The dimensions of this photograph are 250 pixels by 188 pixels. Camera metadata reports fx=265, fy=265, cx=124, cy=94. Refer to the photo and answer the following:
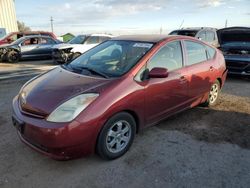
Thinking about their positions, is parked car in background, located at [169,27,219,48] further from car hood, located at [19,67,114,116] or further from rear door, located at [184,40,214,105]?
car hood, located at [19,67,114,116]

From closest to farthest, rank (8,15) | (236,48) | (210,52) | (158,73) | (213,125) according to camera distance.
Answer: (158,73)
(213,125)
(210,52)
(236,48)
(8,15)

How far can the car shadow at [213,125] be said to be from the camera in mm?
4215

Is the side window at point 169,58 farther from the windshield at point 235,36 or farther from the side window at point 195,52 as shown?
the windshield at point 235,36

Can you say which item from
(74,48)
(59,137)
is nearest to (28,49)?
(74,48)

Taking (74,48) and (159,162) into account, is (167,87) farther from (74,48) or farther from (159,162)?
(74,48)

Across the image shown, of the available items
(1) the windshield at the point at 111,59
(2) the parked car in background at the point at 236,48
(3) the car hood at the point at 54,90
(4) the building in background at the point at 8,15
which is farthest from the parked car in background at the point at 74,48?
(4) the building in background at the point at 8,15

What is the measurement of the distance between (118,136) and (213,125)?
2.06 meters

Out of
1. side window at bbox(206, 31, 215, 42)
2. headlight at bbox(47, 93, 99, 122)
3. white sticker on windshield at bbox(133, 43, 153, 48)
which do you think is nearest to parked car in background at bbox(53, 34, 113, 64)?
side window at bbox(206, 31, 215, 42)

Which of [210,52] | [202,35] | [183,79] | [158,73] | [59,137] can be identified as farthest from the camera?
[202,35]

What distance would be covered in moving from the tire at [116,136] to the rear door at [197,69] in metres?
1.57

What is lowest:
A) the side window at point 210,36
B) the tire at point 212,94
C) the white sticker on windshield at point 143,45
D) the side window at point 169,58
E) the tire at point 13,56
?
the tire at point 13,56

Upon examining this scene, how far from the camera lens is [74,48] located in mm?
12742

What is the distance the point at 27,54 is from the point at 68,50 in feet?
9.96

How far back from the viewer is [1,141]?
4055mm
